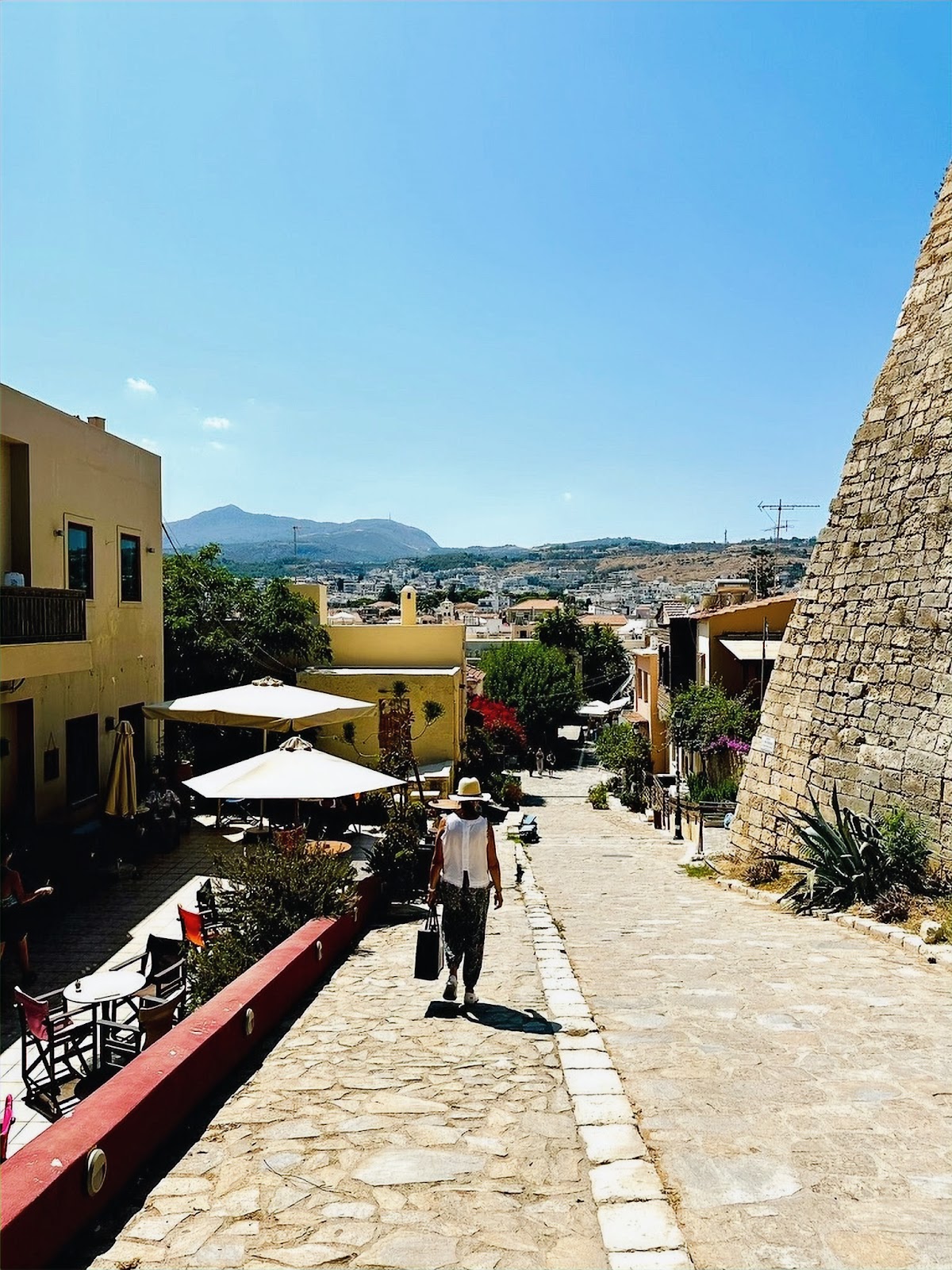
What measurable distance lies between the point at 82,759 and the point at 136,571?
3961mm

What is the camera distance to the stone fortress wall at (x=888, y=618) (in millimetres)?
10086

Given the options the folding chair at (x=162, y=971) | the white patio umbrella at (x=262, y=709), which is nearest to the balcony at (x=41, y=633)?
the white patio umbrella at (x=262, y=709)

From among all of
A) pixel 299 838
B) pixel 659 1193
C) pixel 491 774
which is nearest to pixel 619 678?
pixel 491 774

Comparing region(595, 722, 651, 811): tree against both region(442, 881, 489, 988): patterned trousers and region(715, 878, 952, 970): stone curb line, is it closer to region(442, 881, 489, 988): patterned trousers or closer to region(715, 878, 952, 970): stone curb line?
region(715, 878, 952, 970): stone curb line

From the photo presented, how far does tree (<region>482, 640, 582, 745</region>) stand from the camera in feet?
158

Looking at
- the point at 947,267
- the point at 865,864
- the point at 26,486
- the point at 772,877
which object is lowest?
the point at 772,877

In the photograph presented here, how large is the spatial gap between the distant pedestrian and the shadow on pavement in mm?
3744

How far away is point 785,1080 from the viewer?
15.2 feet

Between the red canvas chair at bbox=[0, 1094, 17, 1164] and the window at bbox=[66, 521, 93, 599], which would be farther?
the window at bbox=[66, 521, 93, 599]

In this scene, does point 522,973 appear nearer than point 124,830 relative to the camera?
Yes

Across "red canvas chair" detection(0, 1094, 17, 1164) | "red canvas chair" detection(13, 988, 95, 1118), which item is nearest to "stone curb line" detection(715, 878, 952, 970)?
"red canvas chair" detection(13, 988, 95, 1118)

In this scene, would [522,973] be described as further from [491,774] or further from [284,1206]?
[491,774]

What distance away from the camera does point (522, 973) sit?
7.14m

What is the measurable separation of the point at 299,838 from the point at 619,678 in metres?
66.1
